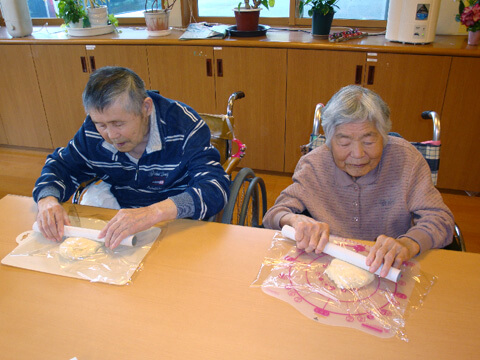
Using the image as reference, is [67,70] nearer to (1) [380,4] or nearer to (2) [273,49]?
(2) [273,49]

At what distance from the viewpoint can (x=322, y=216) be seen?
1377 millimetres

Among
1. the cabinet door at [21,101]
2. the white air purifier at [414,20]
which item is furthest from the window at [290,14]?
the cabinet door at [21,101]

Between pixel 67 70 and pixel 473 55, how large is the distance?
2893 mm

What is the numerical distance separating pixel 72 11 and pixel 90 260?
264 centimetres

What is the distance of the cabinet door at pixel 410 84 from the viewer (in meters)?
2.49

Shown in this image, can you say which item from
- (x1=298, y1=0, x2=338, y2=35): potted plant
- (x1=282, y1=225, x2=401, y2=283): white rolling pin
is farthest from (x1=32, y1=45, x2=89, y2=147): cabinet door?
(x1=282, y1=225, x2=401, y2=283): white rolling pin

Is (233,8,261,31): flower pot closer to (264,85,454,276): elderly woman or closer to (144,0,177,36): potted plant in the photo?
(144,0,177,36): potted plant

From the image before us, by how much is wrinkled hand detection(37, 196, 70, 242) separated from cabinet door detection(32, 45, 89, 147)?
2285 mm

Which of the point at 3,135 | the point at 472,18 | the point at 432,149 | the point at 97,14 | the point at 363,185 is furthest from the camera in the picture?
the point at 3,135

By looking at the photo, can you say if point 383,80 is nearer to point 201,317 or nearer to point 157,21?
point 157,21

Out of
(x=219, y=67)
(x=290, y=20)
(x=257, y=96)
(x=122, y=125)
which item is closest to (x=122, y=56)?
(x=219, y=67)

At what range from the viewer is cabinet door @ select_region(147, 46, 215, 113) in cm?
289

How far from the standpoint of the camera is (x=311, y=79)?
108 inches

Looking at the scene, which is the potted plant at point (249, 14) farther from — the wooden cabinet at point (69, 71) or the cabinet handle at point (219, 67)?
the wooden cabinet at point (69, 71)
